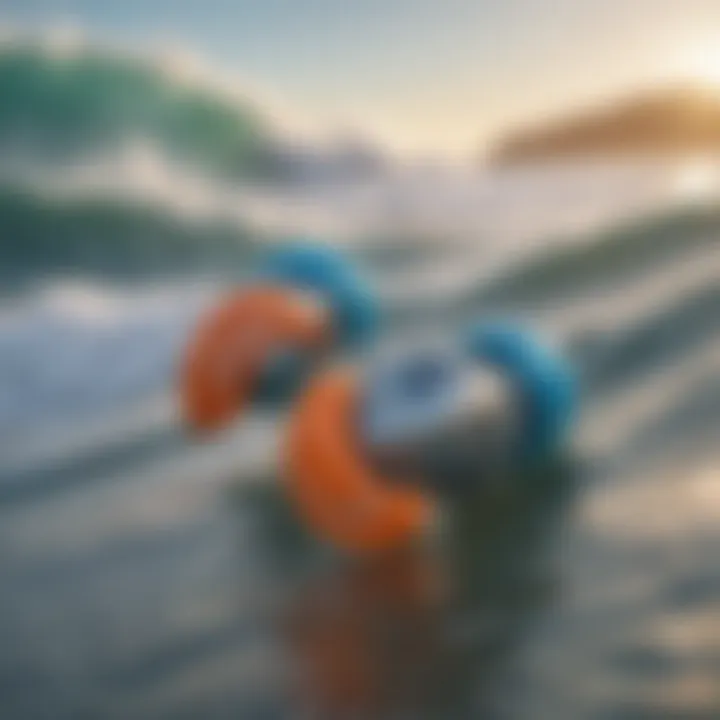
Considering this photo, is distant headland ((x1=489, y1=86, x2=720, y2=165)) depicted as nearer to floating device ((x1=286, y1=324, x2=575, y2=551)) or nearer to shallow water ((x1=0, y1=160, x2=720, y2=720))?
shallow water ((x1=0, y1=160, x2=720, y2=720))

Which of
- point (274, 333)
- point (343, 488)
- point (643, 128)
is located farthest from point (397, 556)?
point (643, 128)

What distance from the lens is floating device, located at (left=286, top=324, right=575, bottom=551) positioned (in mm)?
992

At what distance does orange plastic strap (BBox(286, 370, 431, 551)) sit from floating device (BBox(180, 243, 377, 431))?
15cm

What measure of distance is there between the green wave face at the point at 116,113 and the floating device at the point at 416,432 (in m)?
0.28

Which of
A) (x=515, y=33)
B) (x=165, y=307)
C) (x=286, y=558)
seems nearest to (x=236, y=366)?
(x=165, y=307)

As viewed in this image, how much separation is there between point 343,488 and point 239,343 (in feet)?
0.73

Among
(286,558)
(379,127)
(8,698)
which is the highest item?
(379,127)

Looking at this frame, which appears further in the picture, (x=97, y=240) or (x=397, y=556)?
(x=97, y=240)

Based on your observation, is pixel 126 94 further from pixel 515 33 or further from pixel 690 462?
pixel 690 462

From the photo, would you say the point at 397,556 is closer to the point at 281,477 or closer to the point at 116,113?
the point at 281,477

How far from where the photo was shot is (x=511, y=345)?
3.48ft

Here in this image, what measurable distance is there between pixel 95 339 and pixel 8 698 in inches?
16.8

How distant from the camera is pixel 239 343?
1162 millimetres

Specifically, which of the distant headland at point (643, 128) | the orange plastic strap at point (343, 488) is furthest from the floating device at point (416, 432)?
the distant headland at point (643, 128)
